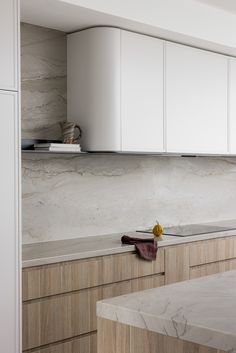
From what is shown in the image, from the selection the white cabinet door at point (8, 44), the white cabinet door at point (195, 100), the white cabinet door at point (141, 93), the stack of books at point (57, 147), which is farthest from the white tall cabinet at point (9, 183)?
the white cabinet door at point (195, 100)

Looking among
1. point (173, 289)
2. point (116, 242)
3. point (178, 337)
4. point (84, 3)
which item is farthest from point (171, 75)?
point (178, 337)

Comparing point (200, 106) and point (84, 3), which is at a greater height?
point (84, 3)

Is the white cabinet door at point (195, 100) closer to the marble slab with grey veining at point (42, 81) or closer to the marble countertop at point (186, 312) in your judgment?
the marble slab with grey veining at point (42, 81)

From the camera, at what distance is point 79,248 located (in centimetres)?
363

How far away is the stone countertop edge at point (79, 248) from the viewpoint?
10.7 ft

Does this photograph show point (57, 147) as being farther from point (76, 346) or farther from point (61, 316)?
point (76, 346)

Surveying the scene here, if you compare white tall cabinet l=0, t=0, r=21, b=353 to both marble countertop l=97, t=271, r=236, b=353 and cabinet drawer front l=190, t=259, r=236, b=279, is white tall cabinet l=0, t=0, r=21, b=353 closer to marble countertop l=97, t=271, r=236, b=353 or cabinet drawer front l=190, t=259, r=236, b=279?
marble countertop l=97, t=271, r=236, b=353

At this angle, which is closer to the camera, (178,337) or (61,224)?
(178,337)

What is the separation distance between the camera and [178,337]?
170 cm

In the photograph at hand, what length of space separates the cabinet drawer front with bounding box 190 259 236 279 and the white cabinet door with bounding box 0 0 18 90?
6.73 ft

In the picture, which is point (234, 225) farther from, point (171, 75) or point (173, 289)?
point (173, 289)

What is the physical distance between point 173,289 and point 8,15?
1.72m

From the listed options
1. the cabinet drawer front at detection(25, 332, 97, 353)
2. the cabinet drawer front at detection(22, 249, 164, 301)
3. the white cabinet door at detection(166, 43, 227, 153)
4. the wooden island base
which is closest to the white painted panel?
the white cabinet door at detection(166, 43, 227, 153)

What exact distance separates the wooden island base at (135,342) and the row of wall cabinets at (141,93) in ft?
7.10
